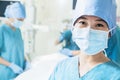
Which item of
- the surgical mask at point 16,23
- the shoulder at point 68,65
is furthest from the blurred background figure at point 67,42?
the shoulder at point 68,65

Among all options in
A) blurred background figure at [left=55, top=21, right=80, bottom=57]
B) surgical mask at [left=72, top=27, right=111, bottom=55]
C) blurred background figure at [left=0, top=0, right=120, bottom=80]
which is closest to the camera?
surgical mask at [left=72, top=27, right=111, bottom=55]

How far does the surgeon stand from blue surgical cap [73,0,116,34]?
1338mm

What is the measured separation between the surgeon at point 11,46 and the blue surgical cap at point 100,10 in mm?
1338

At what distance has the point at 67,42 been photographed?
3129 millimetres

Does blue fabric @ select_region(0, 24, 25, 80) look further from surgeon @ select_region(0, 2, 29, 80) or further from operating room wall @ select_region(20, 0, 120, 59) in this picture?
operating room wall @ select_region(20, 0, 120, 59)

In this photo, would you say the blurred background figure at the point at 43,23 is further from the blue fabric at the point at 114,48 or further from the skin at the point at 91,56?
the skin at the point at 91,56

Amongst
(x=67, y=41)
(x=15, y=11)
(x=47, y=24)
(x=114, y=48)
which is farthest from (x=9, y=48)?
(x=114, y=48)

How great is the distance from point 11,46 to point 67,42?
29.6 inches

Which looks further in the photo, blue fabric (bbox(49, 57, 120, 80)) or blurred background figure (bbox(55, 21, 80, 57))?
blurred background figure (bbox(55, 21, 80, 57))

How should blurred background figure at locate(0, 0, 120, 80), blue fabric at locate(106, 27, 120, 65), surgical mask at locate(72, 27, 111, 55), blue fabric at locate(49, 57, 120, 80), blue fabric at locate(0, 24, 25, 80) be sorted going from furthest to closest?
1. blurred background figure at locate(0, 0, 120, 80)
2. blue fabric at locate(0, 24, 25, 80)
3. blue fabric at locate(106, 27, 120, 65)
4. surgical mask at locate(72, 27, 111, 55)
5. blue fabric at locate(49, 57, 120, 80)

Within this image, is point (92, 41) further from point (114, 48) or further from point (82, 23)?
point (114, 48)

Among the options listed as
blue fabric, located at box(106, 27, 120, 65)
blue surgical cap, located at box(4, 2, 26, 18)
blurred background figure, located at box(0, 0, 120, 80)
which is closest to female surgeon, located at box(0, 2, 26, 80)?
blue surgical cap, located at box(4, 2, 26, 18)

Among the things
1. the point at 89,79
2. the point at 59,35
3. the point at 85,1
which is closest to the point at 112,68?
the point at 89,79

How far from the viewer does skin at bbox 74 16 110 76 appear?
132cm
